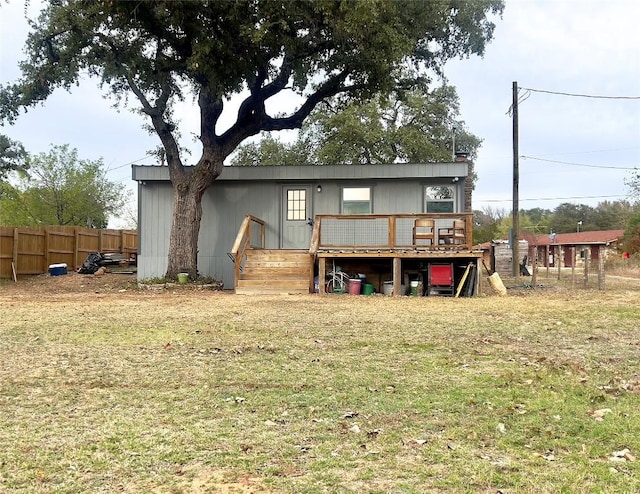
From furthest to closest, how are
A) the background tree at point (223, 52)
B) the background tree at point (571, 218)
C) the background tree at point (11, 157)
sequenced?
the background tree at point (571, 218) < the background tree at point (11, 157) < the background tree at point (223, 52)

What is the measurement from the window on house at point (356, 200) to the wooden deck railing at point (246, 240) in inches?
90.6

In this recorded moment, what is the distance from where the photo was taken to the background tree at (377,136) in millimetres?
27453

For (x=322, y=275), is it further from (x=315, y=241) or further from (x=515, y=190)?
(x=515, y=190)

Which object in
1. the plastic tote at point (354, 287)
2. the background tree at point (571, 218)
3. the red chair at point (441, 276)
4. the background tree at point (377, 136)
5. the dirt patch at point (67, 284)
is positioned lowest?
the dirt patch at point (67, 284)

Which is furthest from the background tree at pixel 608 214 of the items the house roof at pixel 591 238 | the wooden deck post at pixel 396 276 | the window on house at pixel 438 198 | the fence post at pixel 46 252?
the fence post at pixel 46 252

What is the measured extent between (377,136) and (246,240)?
53.2 ft

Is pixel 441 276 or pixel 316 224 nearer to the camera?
pixel 441 276

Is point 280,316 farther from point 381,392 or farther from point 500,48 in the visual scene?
point 500,48

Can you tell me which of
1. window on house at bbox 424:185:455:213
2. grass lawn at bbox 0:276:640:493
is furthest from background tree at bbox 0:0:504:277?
grass lawn at bbox 0:276:640:493

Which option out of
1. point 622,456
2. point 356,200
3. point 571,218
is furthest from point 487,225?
point 622,456

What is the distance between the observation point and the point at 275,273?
39.8 feet

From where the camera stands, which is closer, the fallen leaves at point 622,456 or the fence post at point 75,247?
the fallen leaves at point 622,456

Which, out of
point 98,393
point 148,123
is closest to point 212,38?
point 148,123

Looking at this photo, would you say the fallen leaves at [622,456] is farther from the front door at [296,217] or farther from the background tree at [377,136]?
the background tree at [377,136]
